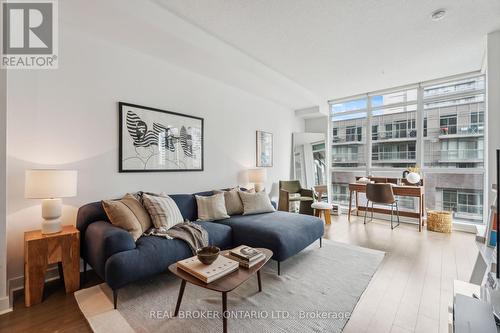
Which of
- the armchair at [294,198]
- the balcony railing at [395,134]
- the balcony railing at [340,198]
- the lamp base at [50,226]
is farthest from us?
the balcony railing at [340,198]

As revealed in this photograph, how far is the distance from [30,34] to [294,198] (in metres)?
4.14

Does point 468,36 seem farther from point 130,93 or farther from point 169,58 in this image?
point 130,93

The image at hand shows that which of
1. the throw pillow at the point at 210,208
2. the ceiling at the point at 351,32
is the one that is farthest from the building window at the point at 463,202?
the throw pillow at the point at 210,208

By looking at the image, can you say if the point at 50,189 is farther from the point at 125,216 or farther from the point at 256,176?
the point at 256,176

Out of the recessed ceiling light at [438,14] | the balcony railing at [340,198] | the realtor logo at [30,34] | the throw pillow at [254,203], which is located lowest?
the balcony railing at [340,198]

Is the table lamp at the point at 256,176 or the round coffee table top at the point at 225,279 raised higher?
the table lamp at the point at 256,176

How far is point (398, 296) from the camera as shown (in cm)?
193

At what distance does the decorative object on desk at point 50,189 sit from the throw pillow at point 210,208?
1343 mm

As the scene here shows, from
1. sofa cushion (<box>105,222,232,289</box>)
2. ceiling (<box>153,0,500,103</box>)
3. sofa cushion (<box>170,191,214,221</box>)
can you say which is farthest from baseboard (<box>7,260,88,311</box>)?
ceiling (<box>153,0,500,103</box>)

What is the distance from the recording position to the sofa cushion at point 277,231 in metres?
2.29

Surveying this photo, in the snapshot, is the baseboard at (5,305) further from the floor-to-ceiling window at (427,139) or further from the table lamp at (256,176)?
the floor-to-ceiling window at (427,139)

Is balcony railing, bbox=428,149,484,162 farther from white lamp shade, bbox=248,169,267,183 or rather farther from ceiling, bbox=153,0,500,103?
white lamp shade, bbox=248,169,267,183

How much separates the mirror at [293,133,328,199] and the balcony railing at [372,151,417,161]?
3.61ft

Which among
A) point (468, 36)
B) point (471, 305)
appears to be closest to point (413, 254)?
point (471, 305)
